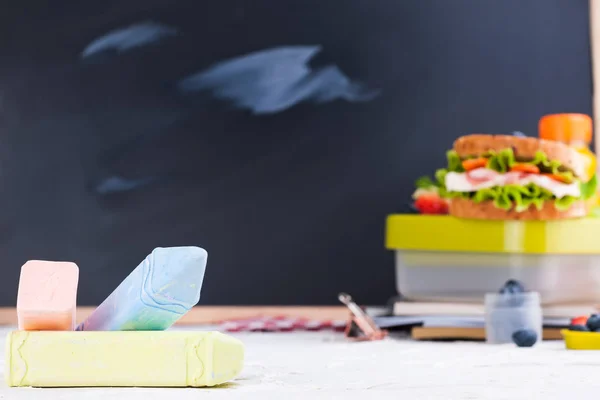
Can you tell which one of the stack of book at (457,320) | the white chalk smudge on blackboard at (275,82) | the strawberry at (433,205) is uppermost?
the white chalk smudge on blackboard at (275,82)

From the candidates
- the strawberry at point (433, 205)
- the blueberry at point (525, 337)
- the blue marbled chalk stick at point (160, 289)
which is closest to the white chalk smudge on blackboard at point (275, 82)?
the strawberry at point (433, 205)

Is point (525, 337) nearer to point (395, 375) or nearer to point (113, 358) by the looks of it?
point (395, 375)

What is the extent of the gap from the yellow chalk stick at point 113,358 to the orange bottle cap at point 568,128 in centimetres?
161

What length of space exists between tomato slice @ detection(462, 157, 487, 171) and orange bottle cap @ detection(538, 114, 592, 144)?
1.23 feet

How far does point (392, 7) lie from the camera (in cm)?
317

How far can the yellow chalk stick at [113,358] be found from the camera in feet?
4.09

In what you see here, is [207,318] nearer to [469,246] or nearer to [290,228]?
[290,228]

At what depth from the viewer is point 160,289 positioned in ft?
4.13

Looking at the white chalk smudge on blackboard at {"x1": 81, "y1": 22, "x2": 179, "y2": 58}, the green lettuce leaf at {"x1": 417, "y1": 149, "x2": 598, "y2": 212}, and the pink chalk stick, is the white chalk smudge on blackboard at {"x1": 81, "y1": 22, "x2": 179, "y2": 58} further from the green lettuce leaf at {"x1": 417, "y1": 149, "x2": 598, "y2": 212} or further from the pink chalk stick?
the pink chalk stick

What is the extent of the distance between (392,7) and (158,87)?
95cm

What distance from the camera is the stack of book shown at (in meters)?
2.35

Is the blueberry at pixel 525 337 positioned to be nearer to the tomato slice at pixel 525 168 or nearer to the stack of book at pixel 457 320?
the stack of book at pixel 457 320

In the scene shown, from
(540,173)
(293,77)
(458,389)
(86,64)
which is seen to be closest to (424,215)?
(540,173)

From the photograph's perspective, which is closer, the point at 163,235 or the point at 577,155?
the point at 577,155
